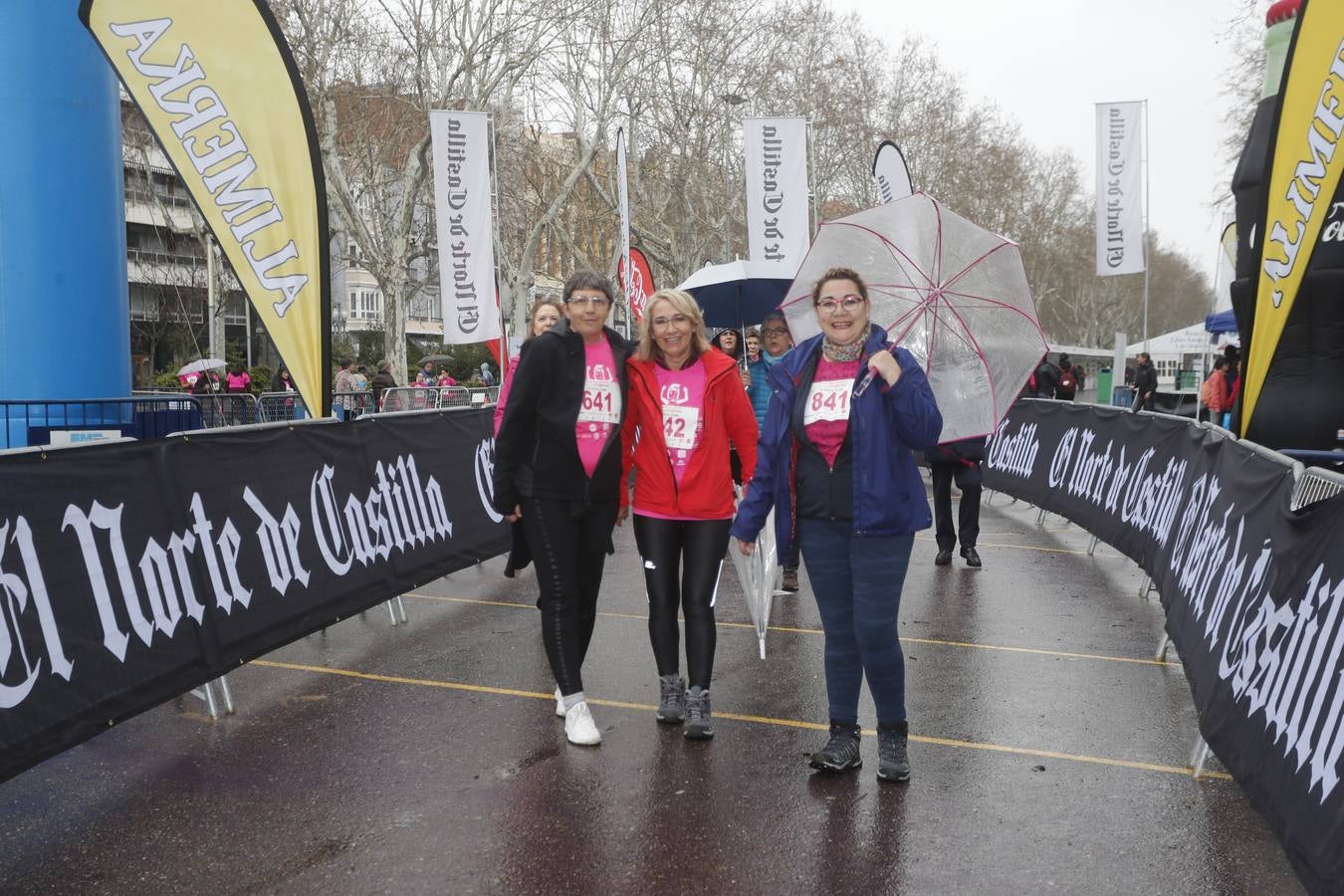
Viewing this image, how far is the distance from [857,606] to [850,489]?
45 centimetres

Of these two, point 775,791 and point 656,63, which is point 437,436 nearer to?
point 775,791

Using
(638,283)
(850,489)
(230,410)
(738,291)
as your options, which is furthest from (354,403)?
(850,489)

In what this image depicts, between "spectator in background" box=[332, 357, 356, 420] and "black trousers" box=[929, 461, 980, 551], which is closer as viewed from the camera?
"black trousers" box=[929, 461, 980, 551]

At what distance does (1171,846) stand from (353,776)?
303 cm

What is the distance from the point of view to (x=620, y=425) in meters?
4.95

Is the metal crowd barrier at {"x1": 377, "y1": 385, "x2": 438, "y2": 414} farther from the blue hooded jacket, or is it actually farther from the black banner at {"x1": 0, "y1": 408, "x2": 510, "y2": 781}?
the blue hooded jacket

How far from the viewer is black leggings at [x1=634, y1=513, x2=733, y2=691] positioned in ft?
16.1

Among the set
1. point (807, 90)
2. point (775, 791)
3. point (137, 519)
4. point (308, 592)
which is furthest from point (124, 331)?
point (807, 90)

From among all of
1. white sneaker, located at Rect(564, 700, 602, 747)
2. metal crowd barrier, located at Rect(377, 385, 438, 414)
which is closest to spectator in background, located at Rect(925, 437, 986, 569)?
white sneaker, located at Rect(564, 700, 602, 747)

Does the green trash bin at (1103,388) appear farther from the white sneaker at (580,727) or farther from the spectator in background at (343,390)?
the white sneaker at (580,727)

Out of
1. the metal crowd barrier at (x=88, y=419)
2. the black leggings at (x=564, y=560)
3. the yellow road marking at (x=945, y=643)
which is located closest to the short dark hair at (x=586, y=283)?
the black leggings at (x=564, y=560)

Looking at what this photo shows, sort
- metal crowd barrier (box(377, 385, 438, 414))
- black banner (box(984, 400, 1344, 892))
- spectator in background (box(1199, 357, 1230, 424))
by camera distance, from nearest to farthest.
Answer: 1. black banner (box(984, 400, 1344, 892))
2. spectator in background (box(1199, 357, 1230, 424))
3. metal crowd barrier (box(377, 385, 438, 414))

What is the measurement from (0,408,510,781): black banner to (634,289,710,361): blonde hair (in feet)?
7.15

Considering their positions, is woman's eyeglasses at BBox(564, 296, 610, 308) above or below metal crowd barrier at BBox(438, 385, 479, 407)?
above
